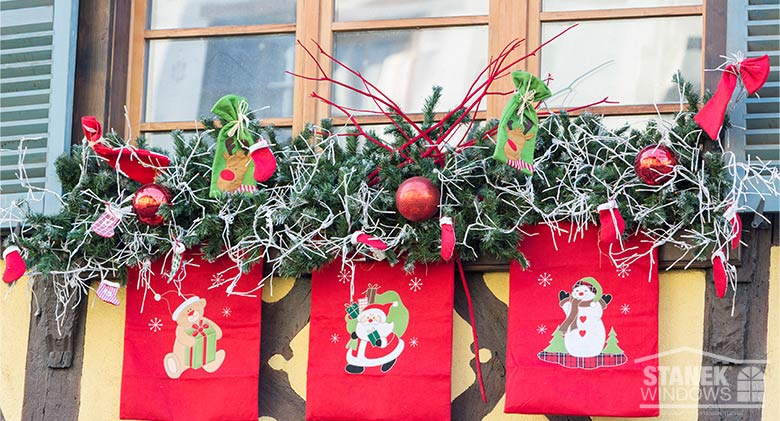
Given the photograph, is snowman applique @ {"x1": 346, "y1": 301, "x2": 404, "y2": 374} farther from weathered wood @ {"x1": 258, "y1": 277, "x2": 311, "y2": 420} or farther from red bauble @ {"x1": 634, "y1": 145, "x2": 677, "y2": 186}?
red bauble @ {"x1": 634, "y1": 145, "x2": 677, "y2": 186}

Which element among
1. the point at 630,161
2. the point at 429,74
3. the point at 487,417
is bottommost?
the point at 487,417

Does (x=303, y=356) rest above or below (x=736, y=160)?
below

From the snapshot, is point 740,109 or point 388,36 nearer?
point 740,109

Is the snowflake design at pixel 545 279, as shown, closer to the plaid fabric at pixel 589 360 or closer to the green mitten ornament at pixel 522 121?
the plaid fabric at pixel 589 360

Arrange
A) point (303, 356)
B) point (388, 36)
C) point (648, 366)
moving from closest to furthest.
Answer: point (648, 366)
point (303, 356)
point (388, 36)

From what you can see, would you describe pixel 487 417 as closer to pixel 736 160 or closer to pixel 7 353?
pixel 736 160

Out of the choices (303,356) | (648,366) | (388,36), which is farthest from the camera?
(388,36)

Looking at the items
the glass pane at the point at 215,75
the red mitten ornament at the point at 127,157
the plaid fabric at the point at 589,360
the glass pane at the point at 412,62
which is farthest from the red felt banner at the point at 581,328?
the red mitten ornament at the point at 127,157

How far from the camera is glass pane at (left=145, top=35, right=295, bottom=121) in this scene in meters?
5.27

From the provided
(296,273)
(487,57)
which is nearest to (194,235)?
(296,273)

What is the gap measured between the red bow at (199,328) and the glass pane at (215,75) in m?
0.82

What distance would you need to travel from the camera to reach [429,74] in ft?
16.9

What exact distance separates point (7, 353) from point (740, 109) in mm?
2696
